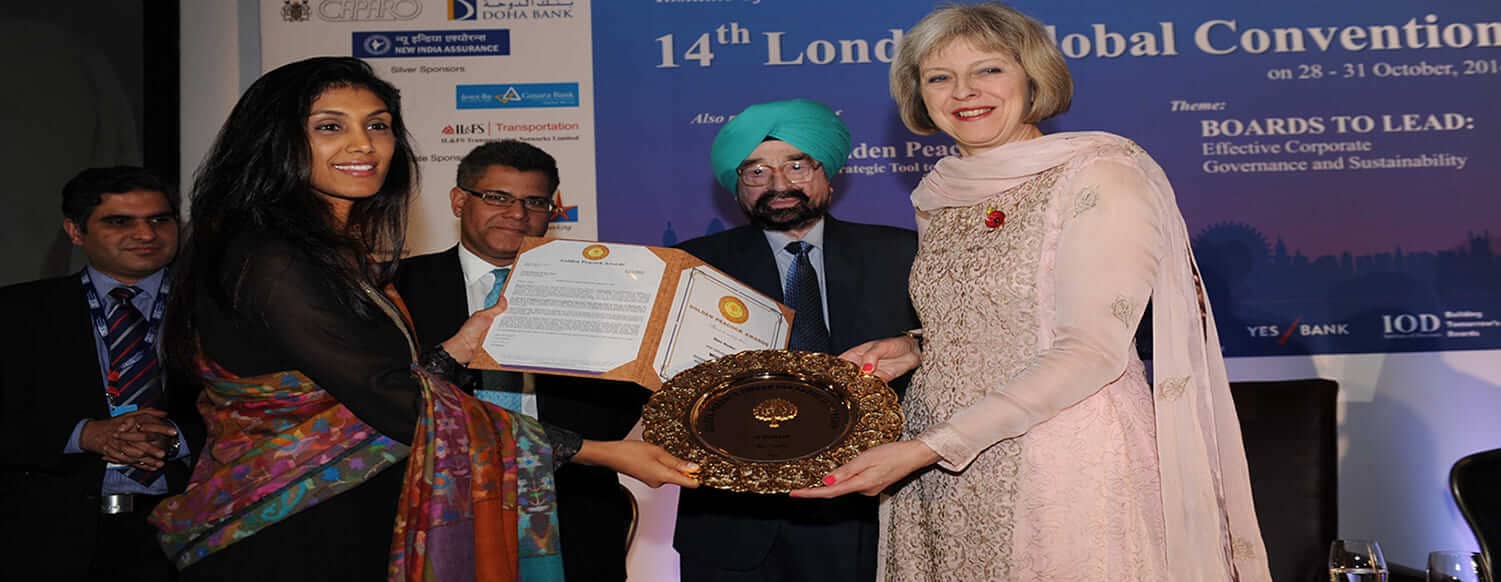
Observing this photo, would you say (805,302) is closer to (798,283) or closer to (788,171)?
(798,283)

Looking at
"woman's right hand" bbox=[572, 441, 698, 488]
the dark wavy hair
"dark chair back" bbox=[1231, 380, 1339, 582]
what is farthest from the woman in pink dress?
"dark chair back" bbox=[1231, 380, 1339, 582]

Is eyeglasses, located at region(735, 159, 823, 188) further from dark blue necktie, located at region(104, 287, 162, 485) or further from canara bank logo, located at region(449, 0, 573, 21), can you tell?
dark blue necktie, located at region(104, 287, 162, 485)

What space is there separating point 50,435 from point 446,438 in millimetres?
2159

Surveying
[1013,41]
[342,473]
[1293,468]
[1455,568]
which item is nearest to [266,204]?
[342,473]

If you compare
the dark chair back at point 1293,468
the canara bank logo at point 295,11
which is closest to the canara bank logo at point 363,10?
the canara bank logo at point 295,11

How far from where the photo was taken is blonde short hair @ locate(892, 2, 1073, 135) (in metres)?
2.93

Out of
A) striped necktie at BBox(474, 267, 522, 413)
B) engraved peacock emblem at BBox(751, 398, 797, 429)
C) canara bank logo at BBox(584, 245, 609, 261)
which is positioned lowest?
engraved peacock emblem at BBox(751, 398, 797, 429)

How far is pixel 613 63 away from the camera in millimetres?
5254

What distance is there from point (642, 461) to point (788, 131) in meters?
1.36

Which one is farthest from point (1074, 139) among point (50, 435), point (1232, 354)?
point (50, 435)

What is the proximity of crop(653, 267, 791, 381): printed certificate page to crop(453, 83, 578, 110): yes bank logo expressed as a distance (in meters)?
2.25

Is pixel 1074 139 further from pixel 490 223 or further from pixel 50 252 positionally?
pixel 50 252

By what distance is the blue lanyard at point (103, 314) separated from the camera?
13.8 feet

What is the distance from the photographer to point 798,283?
3670mm
